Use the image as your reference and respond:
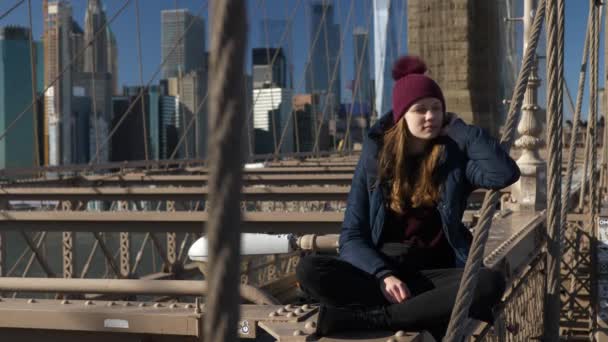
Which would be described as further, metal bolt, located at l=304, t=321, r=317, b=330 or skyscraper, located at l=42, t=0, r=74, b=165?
skyscraper, located at l=42, t=0, r=74, b=165

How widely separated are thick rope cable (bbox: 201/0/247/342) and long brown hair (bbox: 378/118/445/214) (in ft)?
5.51

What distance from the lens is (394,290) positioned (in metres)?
2.34

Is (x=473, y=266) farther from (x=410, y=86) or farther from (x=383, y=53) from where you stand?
(x=383, y=53)

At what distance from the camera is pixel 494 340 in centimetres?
296

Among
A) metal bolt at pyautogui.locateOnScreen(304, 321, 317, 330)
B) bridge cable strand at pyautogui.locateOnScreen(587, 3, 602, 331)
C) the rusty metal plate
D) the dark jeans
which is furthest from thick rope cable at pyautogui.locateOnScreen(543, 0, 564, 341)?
bridge cable strand at pyautogui.locateOnScreen(587, 3, 602, 331)

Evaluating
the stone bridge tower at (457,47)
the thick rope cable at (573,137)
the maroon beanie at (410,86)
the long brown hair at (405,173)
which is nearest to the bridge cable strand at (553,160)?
the thick rope cable at (573,137)

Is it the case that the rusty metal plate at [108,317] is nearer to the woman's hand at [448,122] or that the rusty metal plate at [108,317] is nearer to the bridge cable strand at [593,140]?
the woman's hand at [448,122]

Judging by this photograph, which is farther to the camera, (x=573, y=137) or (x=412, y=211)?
(x=573, y=137)

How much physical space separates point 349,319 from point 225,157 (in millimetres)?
1553

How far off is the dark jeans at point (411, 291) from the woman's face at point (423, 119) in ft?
1.19

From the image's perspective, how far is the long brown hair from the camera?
242 centimetres

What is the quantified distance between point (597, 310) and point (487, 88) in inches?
466

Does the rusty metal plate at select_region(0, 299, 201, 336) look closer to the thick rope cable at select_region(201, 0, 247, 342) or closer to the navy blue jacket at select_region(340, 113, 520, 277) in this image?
the navy blue jacket at select_region(340, 113, 520, 277)

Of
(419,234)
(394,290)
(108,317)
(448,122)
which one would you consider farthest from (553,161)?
(108,317)
